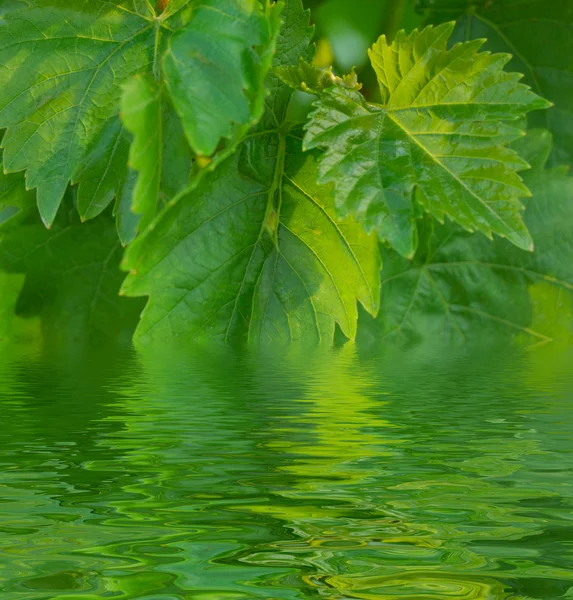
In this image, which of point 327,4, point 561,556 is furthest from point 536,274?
point 561,556

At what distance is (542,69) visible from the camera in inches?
32.0

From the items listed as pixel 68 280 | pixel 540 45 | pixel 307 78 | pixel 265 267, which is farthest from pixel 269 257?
pixel 540 45

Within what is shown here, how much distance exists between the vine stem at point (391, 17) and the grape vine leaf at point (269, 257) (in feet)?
0.64

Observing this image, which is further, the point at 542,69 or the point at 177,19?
the point at 542,69

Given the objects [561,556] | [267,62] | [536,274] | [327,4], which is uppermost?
[327,4]

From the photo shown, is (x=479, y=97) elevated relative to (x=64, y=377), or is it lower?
elevated

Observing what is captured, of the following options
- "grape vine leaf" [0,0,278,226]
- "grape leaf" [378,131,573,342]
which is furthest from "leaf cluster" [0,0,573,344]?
"grape leaf" [378,131,573,342]

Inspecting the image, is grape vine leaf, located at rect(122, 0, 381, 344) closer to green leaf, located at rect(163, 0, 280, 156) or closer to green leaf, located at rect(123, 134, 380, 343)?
green leaf, located at rect(123, 134, 380, 343)

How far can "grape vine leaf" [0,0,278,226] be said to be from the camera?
1.86 ft

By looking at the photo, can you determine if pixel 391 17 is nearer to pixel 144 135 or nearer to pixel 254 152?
pixel 254 152

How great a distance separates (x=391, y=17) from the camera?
781 mm

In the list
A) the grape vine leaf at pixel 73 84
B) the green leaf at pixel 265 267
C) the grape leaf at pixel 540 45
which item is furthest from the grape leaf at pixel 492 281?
the grape vine leaf at pixel 73 84

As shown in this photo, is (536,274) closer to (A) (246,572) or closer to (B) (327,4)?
(B) (327,4)

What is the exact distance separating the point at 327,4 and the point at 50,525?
0.58 meters
